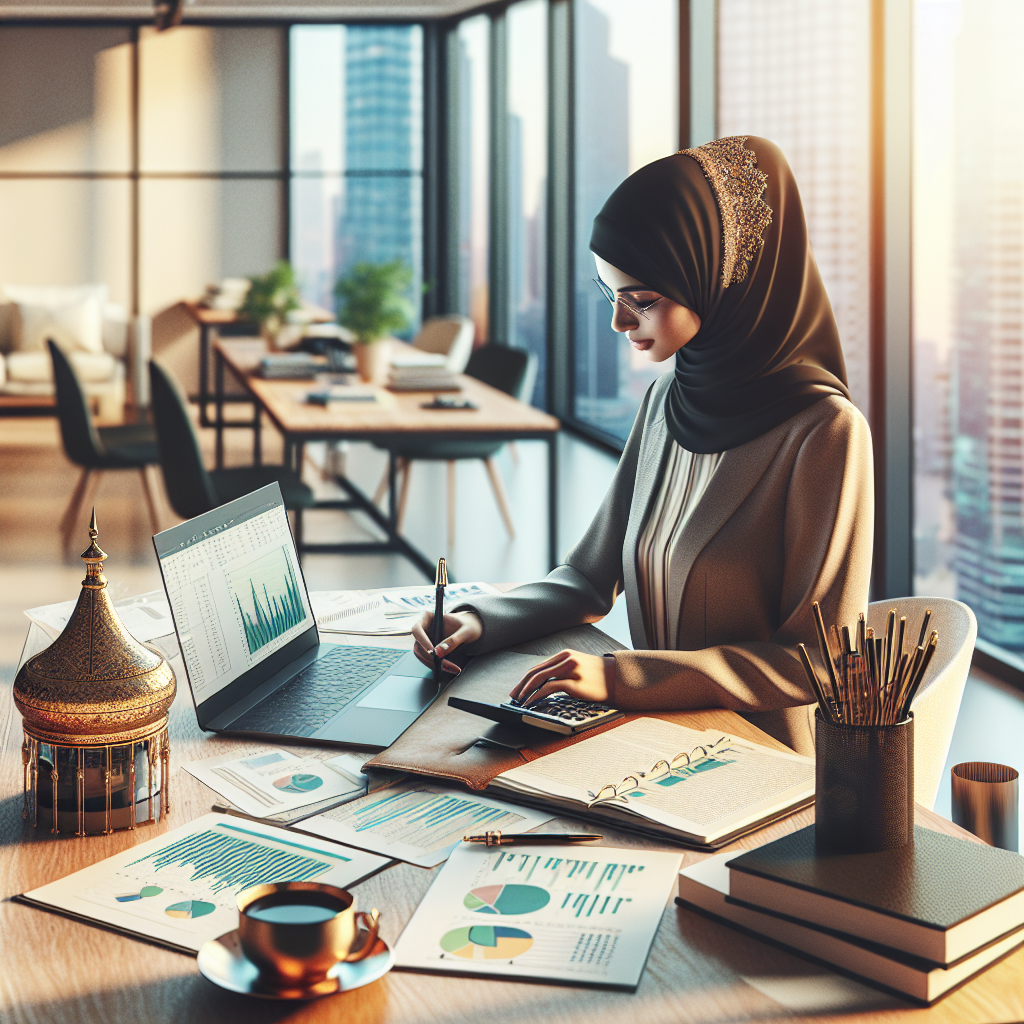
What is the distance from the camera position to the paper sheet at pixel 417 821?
1.12 m

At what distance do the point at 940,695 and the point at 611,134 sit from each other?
20.6 ft

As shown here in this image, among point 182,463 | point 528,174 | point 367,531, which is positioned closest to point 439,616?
point 182,463

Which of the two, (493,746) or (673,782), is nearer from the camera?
(673,782)

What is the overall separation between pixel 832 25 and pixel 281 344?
10.8ft

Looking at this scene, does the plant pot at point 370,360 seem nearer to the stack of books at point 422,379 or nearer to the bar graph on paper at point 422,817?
the stack of books at point 422,379

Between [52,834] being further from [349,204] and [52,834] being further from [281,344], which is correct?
[349,204]

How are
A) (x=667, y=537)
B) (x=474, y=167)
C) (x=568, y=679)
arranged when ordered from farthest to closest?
(x=474, y=167) < (x=667, y=537) < (x=568, y=679)

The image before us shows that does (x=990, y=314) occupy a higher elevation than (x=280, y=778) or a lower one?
higher

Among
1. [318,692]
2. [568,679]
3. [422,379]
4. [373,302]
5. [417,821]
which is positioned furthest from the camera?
[373,302]

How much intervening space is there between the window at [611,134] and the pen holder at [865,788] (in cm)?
543

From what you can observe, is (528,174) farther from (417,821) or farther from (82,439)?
(417,821)

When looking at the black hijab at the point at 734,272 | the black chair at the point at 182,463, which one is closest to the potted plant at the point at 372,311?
the black chair at the point at 182,463

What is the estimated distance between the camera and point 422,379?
4.91 m

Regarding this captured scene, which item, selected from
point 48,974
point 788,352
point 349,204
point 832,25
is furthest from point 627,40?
point 48,974
